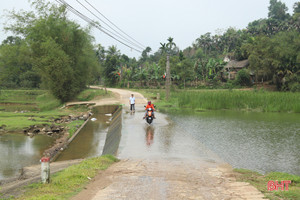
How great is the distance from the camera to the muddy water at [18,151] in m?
10.6

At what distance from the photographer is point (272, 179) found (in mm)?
6598

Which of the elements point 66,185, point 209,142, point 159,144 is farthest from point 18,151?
point 209,142

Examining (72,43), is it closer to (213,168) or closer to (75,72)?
(75,72)

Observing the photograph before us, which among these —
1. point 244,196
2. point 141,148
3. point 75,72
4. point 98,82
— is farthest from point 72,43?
point 98,82

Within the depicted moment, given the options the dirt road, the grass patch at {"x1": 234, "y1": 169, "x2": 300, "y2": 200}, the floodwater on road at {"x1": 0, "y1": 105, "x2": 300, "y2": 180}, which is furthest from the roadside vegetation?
the grass patch at {"x1": 234, "y1": 169, "x2": 300, "y2": 200}

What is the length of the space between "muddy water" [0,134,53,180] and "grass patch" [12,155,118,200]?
3940 mm

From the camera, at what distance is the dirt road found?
5.54 metres

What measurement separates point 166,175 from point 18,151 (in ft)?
29.2

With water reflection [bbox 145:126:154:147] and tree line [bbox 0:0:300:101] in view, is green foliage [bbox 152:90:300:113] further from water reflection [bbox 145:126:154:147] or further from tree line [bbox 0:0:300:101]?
water reflection [bbox 145:126:154:147]

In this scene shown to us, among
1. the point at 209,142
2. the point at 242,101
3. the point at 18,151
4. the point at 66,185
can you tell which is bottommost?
the point at 18,151

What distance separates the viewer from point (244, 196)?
5363 mm

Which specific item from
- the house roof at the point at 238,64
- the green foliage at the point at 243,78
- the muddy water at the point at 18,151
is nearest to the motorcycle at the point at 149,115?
the muddy water at the point at 18,151

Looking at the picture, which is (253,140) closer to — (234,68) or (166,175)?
(166,175)

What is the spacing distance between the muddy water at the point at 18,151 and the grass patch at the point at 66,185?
3940 mm
